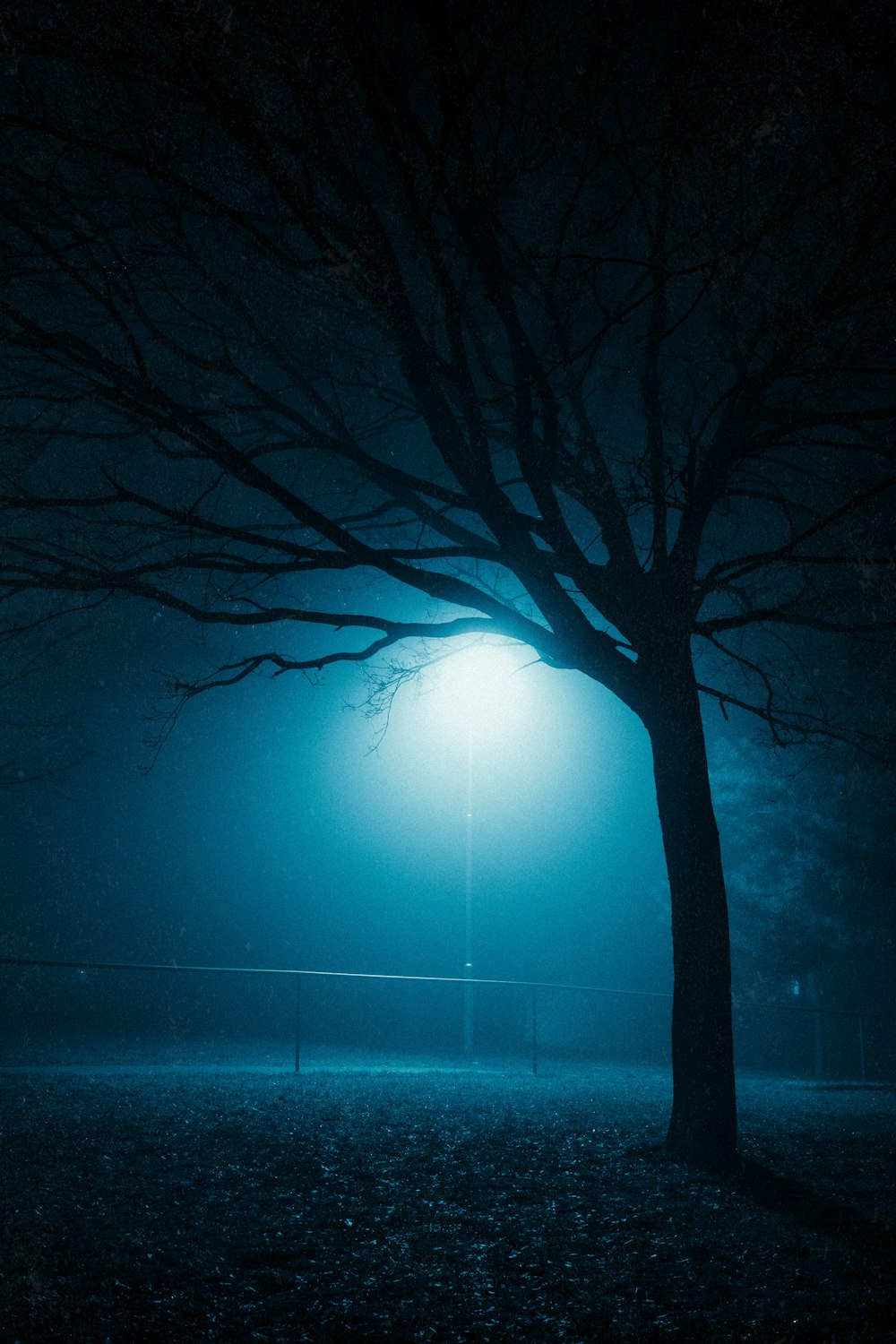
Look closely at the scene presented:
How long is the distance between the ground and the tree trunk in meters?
0.30

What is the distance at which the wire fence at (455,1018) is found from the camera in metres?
21.4

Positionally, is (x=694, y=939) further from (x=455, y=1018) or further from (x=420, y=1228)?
(x=455, y=1018)

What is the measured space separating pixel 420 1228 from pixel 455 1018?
72.4ft

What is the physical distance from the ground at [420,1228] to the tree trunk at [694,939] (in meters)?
0.30

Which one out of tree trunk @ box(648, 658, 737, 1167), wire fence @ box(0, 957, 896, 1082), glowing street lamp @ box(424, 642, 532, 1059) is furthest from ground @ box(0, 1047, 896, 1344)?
wire fence @ box(0, 957, 896, 1082)

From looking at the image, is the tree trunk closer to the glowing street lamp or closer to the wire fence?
the glowing street lamp

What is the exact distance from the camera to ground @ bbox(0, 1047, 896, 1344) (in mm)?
3488

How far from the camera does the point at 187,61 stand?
20.0 ft

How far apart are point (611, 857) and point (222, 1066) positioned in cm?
1724

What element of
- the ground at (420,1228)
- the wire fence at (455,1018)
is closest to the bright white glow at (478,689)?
the wire fence at (455,1018)

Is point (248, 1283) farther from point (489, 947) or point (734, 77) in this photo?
point (489, 947)

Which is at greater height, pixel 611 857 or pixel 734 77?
pixel 734 77

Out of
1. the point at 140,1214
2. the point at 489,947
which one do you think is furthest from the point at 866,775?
the point at 140,1214

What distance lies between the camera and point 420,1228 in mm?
4496
